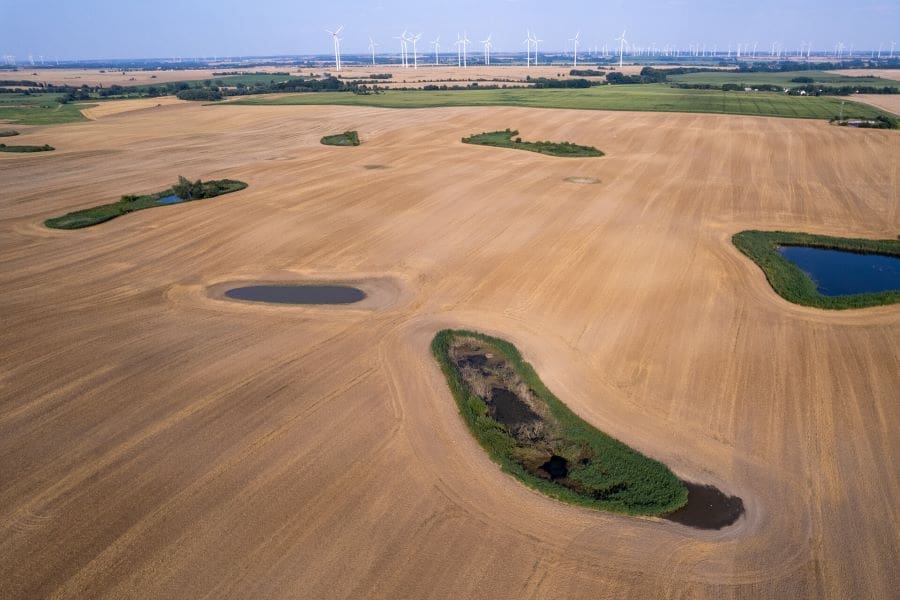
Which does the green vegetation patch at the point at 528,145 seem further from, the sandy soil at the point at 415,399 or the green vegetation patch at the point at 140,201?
the green vegetation patch at the point at 140,201

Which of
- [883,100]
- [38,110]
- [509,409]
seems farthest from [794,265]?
[38,110]

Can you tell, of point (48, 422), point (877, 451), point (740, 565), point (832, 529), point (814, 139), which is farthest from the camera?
point (814, 139)

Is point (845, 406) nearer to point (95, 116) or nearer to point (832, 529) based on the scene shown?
point (832, 529)

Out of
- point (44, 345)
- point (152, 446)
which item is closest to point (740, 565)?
point (152, 446)

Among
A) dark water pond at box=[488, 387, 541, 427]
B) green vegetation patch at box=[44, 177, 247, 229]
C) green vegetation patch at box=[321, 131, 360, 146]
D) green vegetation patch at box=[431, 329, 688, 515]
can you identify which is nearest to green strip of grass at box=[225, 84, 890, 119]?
green vegetation patch at box=[321, 131, 360, 146]

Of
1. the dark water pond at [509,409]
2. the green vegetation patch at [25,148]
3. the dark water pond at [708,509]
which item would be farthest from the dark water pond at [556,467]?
the green vegetation patch at [25,148]

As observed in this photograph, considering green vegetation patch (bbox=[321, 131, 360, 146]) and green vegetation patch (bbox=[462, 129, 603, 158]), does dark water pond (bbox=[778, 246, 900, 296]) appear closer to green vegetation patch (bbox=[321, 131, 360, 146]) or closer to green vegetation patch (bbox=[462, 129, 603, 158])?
green vegetation patch (bbox=[462, 129, 603, 158])
